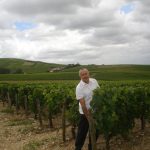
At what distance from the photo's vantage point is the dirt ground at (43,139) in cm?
1050

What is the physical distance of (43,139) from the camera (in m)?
12.8

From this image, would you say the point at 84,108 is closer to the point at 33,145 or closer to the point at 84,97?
the point at 84,97

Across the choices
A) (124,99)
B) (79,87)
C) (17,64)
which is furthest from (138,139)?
(17,64)

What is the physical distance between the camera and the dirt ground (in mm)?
10500

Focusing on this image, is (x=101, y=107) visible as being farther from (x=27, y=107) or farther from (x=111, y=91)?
(x=27, y=107)

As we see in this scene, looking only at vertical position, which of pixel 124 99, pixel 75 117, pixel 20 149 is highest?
pixel 124 99

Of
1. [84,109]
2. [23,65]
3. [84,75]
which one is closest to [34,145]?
[84,109]

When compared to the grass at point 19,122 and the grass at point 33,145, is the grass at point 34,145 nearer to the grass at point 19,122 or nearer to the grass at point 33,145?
the grass at point 33,145

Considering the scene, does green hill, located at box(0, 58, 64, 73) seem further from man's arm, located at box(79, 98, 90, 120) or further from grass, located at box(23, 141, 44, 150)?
man's arm, located at box(79, 98, 90, 120)

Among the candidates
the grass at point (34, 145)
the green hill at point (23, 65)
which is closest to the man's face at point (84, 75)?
the grass at point (34, 145)

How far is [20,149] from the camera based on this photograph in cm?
1181

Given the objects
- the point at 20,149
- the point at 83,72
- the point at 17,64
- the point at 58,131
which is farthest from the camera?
Answer: the point at 17,64

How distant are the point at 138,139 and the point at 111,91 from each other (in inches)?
80.0

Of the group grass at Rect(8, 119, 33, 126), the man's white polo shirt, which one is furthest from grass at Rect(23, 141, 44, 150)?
grass at Rect(8, 119, 33, 126)
